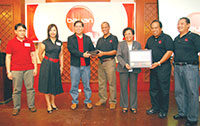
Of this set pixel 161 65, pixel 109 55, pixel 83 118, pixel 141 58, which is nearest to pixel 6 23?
pixel 109 55

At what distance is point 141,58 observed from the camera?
2119 mm

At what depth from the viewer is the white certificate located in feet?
6.93

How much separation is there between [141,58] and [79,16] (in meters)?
2.11

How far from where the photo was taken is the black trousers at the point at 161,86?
82.5 inches

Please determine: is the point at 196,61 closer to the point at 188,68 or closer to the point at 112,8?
the point at 188,68

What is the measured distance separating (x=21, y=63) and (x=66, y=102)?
1172 millimetres

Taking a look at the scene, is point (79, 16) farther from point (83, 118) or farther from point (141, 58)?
point (83, 118)

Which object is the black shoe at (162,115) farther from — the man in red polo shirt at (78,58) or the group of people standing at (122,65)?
the man in red polo shirt at (78,58)

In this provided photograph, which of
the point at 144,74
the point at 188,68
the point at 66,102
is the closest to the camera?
the point at 188,68

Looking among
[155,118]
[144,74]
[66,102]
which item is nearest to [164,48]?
[155,118]

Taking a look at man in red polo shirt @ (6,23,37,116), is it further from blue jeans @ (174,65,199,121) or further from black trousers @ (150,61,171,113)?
blue jeans @ (174,65,199,121)

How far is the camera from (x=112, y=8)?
3.47 m

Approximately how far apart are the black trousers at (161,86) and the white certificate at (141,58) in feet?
0.61

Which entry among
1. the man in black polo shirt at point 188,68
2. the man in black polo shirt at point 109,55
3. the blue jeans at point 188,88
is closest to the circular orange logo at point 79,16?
the man in black polo shirt at point 109,55
